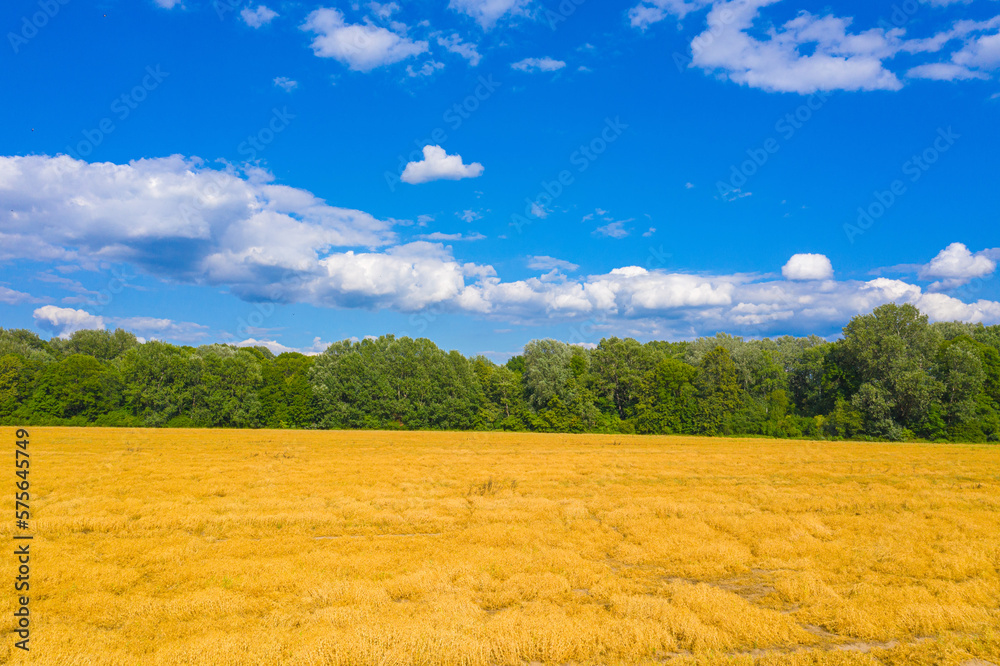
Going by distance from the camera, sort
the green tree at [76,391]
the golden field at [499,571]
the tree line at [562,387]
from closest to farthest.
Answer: the golden field at [499,571]
the tree line at [562,387]
the green tree at [76,391]

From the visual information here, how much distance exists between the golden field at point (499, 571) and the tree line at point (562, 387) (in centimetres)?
4738

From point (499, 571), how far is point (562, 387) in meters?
69.7

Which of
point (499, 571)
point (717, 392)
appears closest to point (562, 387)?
point (717, 392)

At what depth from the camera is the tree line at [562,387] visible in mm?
61906

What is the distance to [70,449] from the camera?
3528 centimetres

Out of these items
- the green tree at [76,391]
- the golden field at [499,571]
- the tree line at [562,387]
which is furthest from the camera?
the green tree at [76,391]

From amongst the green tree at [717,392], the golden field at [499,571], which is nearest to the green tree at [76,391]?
the golden field at [499,571]

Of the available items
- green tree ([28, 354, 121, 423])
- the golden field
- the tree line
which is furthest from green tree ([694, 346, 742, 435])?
green tree ([28, 354, 121, 423])

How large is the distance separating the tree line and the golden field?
47376 mm

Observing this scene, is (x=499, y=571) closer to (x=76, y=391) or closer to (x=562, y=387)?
(x=562, y=387)

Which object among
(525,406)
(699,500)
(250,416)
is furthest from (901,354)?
(250,416)

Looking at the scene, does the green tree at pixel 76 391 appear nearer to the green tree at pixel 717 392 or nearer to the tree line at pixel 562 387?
the tree line at pixel 562 387

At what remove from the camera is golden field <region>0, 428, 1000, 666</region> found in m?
8.08

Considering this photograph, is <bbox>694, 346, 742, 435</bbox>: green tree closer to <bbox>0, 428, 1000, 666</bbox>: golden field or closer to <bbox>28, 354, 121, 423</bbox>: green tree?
<bbox>0, 428, 1000, 666</bbox>: golden field
